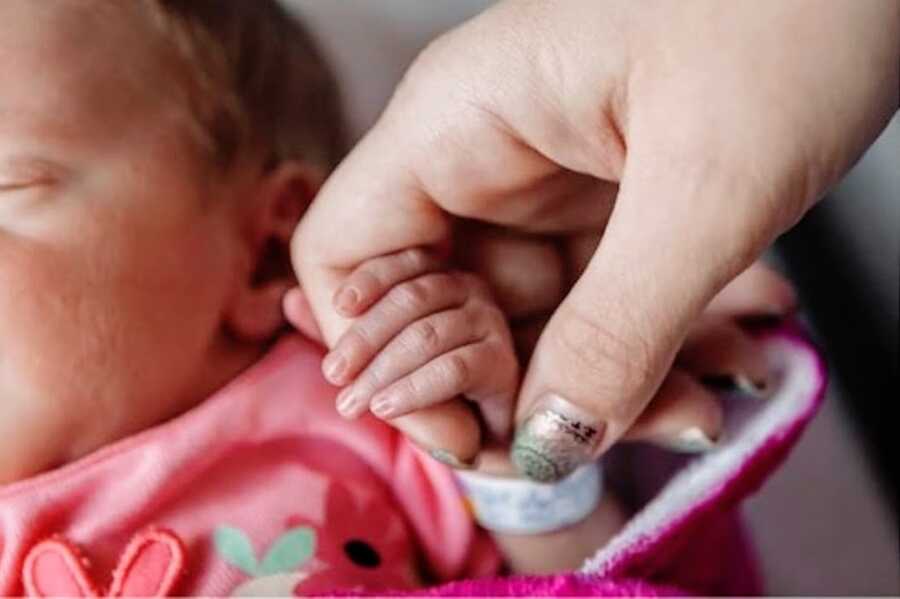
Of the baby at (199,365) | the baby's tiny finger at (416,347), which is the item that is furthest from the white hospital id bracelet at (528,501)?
the baby's tiny finger at (416,347)

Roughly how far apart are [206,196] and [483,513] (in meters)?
0.21

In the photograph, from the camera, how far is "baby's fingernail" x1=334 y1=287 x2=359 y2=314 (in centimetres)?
61

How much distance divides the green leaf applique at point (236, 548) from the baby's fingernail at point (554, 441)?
0.48ft

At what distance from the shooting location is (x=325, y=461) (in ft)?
2.40

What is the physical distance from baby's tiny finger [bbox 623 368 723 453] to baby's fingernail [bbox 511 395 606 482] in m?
0.09

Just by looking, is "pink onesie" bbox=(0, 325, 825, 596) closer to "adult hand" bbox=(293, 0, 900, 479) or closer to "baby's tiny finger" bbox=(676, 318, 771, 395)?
"baby's tiny finger" bbox=(676, 318, 771, 395)

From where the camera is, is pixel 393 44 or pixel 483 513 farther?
pixel 393 44

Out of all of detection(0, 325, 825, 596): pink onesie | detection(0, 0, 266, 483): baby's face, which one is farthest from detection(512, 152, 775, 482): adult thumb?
detection(0, 0, 266, 483): baby's face

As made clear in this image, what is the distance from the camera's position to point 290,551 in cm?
68

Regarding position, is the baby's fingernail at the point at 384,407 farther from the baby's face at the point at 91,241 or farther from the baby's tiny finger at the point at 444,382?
the baby's face at the point at 91,241

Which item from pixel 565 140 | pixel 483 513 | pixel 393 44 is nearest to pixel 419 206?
pixel 565 140

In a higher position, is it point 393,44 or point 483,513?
point 393,44

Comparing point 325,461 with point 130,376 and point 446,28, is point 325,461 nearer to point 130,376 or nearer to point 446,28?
point 130,376

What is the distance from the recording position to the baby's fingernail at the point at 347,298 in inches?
24.2
